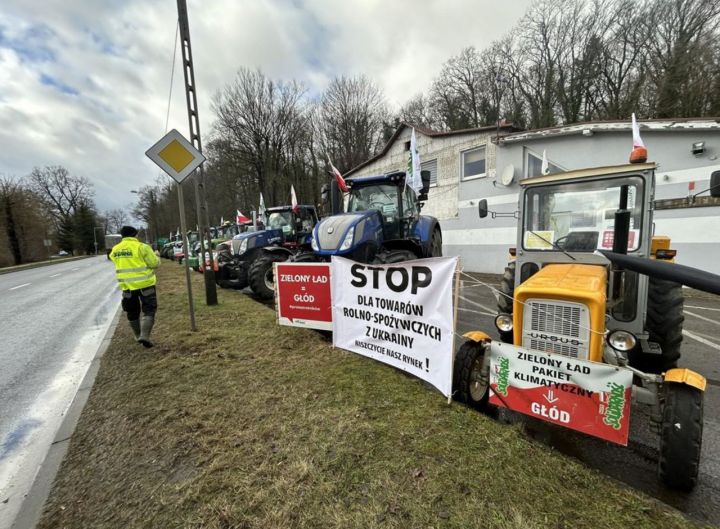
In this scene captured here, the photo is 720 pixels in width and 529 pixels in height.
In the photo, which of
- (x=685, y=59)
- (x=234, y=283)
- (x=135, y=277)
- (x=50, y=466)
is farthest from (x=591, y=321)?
(x=685, y=59)

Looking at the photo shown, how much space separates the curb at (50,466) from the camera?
6.70 ft

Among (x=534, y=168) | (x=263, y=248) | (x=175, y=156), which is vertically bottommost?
(x=263, y=248)

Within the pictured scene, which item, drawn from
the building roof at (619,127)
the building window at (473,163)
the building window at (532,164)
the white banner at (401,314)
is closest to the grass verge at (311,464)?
the white banner at (401,314)

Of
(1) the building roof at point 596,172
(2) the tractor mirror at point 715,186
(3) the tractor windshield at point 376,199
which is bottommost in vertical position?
(2) the tractor mirror at point 715,186

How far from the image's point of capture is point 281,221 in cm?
1123

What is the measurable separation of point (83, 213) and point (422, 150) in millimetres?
70732

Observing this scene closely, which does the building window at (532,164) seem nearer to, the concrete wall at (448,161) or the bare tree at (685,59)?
the concrete wall at (448,161)

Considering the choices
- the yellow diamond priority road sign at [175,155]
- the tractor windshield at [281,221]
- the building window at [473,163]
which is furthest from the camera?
the building window at [473,163]

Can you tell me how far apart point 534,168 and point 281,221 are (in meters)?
8.90

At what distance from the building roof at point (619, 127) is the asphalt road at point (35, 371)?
41.2ft

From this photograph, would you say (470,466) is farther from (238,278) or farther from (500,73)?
(500,73)

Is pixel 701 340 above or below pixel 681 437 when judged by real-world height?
below

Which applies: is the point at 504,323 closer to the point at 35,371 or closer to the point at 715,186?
the point at 715,186

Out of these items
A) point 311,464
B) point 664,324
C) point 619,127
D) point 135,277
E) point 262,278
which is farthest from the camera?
point 619,127
